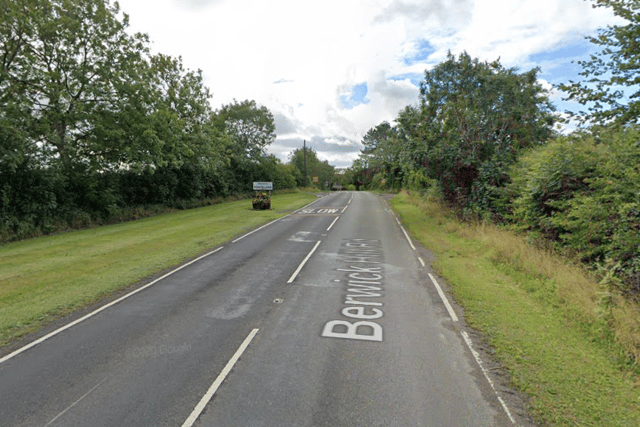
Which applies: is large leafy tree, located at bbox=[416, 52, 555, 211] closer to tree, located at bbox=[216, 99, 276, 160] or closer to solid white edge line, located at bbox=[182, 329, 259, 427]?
solid white edge line, located at bbox=[182, 329, 259, 427]

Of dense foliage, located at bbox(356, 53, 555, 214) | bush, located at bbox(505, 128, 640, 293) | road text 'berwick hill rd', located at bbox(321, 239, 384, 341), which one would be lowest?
road text 'berwick hill rd', located at bbox(321, 239, 384, 341)

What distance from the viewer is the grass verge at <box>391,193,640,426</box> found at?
4.39 meters

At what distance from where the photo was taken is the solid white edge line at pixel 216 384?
412 centimetres

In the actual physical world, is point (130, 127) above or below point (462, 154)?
above

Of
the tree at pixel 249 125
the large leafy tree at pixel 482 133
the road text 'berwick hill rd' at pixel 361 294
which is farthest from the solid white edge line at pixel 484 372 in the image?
the tree at pixel 249 125

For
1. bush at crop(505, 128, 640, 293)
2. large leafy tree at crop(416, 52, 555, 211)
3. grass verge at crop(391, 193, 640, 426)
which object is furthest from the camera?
large leafy tree at crop(416, 52, 555, 211)

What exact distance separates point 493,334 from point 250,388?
15.0 ft

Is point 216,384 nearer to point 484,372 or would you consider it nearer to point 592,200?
point 484,372

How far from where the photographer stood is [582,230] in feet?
31.9

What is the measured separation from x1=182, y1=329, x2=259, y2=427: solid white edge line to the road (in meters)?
0.02

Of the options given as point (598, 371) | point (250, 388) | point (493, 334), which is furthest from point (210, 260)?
point (598, 371)

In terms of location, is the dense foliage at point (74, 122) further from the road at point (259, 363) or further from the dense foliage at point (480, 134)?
the dense foliage at point (480, 134)

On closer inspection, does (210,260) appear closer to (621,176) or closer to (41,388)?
(41,388)

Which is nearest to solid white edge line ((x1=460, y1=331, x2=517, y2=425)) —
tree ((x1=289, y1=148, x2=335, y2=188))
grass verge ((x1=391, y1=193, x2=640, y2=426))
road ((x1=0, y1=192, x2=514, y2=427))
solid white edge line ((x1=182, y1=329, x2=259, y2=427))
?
road ((x1=0, y1=192, x2=514, y2=427))
